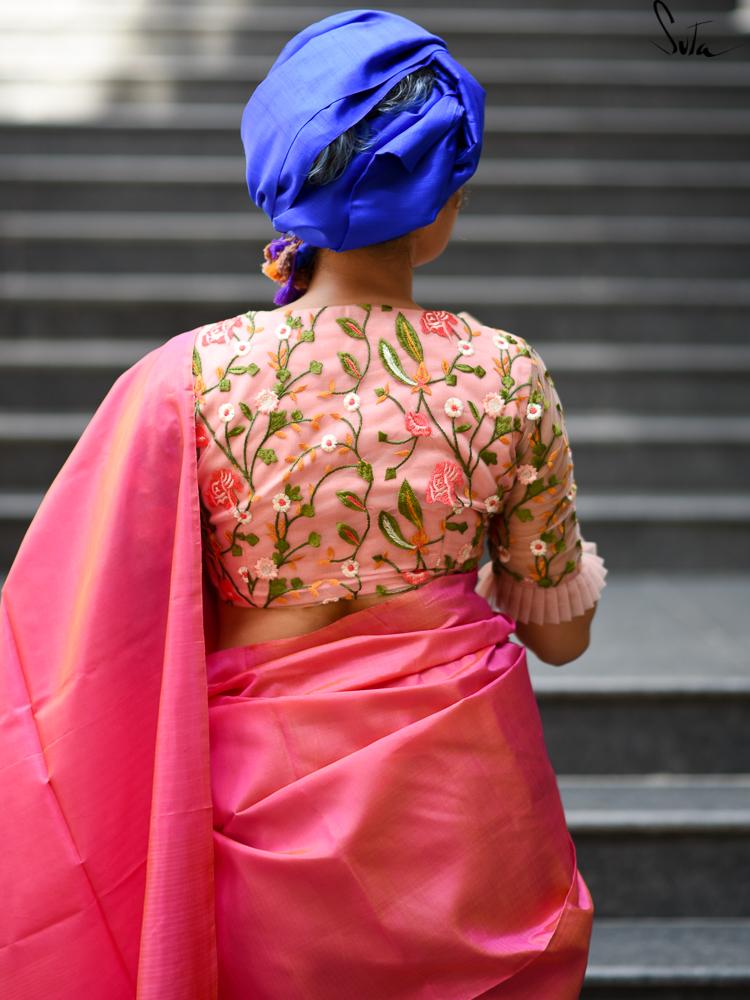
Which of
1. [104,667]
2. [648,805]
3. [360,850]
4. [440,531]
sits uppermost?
[440,531]

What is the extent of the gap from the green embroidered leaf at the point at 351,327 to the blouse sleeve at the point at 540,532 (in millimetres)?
176

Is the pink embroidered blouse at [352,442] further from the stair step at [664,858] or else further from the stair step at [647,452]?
the stair step at [647,452]

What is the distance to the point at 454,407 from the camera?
120cm

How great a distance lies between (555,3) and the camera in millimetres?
4582

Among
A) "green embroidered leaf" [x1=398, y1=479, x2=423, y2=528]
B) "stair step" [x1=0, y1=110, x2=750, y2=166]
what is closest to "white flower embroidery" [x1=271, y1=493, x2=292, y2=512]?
"green embroidered leaf" [x1=398, y1=479, x2=423, y2=528]

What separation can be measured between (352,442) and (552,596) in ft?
1.17

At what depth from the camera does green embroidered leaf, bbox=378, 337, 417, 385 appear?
1.19 metres

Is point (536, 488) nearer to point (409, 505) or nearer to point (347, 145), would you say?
point (409, 505)

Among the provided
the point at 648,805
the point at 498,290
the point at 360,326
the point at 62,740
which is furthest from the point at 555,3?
the point at 62,740

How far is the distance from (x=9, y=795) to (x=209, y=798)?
0.66 feet

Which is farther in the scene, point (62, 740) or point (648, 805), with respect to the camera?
point (648, 805)

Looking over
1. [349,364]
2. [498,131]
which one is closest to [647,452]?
[498,131]

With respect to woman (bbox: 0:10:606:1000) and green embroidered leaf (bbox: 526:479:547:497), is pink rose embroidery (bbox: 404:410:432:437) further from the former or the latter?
green embroidered leaf (bbox: 526:479:547:497)

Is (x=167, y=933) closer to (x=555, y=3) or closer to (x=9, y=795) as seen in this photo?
(x=9, y=795)
